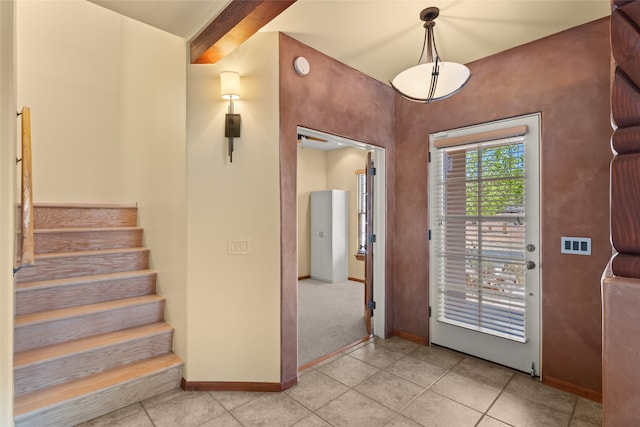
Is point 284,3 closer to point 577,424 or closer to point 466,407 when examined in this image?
point 466,407

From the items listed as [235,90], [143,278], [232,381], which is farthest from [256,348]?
[235,90]

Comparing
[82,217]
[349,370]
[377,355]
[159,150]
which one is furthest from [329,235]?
[82,217]

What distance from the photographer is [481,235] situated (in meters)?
2.90

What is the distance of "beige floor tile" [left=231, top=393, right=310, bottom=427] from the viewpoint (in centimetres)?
211

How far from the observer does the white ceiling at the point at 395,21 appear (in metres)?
2.14

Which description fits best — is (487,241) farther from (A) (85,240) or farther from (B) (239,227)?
(A) (85,240)

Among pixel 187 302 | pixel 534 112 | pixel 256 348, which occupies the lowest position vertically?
pixel 256 348

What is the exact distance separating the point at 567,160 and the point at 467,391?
1.96 meters

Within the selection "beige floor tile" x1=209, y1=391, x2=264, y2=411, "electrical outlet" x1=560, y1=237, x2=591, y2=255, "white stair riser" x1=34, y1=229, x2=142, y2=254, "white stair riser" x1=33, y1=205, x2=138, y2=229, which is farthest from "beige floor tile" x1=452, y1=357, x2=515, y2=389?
"white stair riser" x1=33, y1=205, x2=138, y2=229

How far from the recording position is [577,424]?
210 cm

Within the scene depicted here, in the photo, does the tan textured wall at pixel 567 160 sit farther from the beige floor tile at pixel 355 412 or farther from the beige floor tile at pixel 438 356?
the beige floor tile at pixel 355 412

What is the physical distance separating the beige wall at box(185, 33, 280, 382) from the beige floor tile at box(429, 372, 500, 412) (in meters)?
1.32

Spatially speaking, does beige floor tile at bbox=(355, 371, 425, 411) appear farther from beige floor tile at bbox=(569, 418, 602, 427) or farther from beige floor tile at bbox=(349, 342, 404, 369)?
beige floor tile at bbox=(569, 418, 602, 427)

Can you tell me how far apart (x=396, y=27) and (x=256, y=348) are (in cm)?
271
